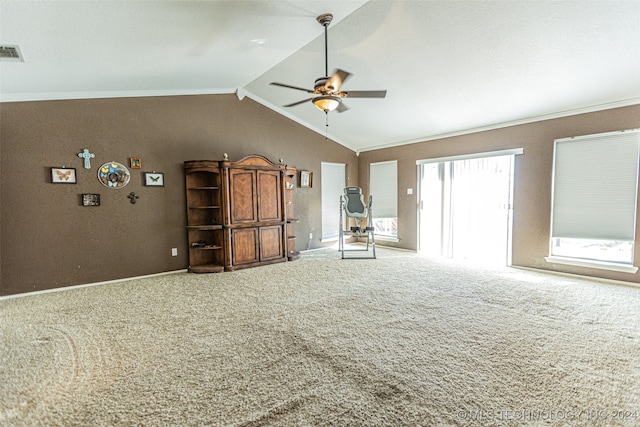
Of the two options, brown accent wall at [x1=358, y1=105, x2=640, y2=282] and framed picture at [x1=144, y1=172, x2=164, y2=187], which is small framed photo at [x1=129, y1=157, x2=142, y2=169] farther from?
brown accent wall at [x1=358, y1=105, x2=640, y2=282]

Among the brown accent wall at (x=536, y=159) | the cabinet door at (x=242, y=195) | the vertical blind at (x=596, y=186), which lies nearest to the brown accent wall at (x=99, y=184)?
the cabinet door at (x=242, y=195)

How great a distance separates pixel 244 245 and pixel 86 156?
2654 mm

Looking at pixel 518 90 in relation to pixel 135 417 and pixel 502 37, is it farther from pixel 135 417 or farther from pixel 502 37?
pixel 135 417

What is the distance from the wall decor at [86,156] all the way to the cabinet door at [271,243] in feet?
9.03

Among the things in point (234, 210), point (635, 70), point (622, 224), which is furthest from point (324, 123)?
point (622, 224)

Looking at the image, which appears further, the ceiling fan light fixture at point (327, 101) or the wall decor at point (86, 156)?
the wall decor at point (86, 156)

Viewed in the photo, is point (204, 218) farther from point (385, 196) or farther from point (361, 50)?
point (385, 196)

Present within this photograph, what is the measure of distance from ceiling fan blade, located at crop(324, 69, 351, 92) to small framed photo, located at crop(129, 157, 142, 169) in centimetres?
337

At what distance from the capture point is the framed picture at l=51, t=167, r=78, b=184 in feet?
13.3

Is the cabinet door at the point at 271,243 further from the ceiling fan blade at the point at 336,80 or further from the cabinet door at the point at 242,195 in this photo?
the ceiling fan blade at the point at 336,80

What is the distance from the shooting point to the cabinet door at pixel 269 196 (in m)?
5.44

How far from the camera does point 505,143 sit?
16.5 feet

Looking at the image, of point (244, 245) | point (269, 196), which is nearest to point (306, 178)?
point (269, 196)

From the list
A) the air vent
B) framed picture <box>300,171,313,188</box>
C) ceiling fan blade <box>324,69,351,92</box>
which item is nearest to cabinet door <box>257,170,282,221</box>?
framed picture <box>300,171,313,188</box>
